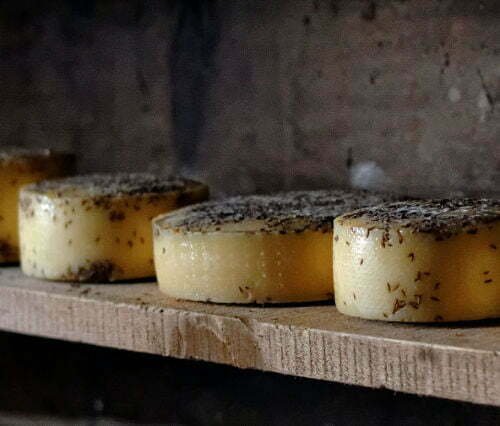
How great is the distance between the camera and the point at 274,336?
86 centimetres

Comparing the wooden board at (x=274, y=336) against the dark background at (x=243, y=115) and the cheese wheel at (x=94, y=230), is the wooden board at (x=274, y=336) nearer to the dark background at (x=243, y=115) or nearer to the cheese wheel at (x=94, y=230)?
the cheese wheel at (x=94, y=230)

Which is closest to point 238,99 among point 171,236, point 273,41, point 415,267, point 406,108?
point 273,41

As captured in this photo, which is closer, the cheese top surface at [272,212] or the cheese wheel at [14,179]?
the cheese top surface at [272,212]

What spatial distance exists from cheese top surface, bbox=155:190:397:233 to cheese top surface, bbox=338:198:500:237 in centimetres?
6

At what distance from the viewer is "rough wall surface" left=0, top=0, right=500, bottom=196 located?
106 centimetres

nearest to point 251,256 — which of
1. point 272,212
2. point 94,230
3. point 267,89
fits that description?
point 272,212

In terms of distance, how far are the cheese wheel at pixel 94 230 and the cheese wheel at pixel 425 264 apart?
11.4 inches

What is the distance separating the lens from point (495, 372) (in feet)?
2.40

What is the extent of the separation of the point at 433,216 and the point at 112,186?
40 centimetres

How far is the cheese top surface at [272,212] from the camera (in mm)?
916

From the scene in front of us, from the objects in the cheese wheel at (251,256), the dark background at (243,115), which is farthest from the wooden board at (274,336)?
the dark background at (243,115)

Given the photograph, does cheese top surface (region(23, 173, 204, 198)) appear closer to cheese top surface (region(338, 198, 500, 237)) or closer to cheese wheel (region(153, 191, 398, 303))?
cheese wheel (region(153, 191, 398, 303))

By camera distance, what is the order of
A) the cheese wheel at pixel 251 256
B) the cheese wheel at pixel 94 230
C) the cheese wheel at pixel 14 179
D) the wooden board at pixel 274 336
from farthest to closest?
the cheese wheel at pixel 14 179 < the cheese wheel at pixel 94 230 < the cheese wheel at pixel 251 256 < the wooden board at pixel 274 336

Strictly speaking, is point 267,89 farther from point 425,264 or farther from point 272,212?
point 425,264
